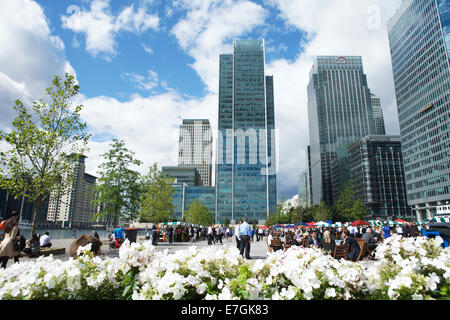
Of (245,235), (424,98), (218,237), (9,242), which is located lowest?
(218,237)

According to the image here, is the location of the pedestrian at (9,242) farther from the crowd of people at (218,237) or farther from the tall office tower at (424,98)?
the tall office tower at (424,98)

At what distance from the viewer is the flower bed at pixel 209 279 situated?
1.89 metres

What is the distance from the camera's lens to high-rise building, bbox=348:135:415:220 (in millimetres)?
114938

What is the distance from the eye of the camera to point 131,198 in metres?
22.2

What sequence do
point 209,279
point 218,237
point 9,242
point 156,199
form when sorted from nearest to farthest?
point 209,279 → point 9,242 → point 218,237 → point 156,199

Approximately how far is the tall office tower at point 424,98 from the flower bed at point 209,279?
100334 mm

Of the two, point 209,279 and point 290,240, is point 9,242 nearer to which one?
point 209,279

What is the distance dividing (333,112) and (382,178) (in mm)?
69873

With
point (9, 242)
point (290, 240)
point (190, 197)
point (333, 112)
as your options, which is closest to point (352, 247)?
point (290, 240)

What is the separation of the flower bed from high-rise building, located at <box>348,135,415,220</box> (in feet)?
411

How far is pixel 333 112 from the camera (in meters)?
174

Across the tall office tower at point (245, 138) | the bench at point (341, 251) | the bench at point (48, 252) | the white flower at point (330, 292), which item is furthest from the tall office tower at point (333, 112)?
the white flower at point (330, 292)

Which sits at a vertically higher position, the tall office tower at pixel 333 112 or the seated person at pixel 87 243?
the tall office tower at pixel 333 112
